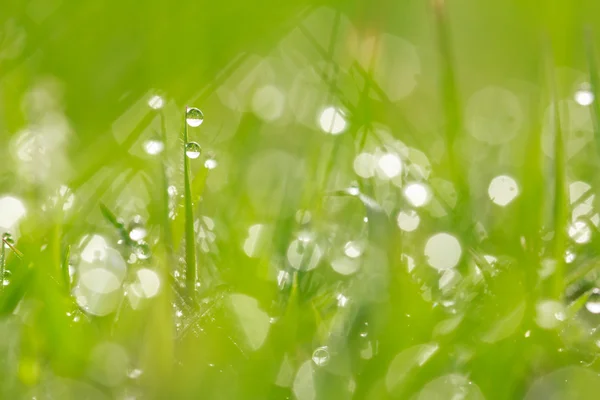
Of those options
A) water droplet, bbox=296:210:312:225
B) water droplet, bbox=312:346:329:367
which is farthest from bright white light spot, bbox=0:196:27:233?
water droplet, bbox=312:346:329:367

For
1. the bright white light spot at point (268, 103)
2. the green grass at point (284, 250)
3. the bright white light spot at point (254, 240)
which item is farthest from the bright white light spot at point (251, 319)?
the bright white light spot at point (268, 103)

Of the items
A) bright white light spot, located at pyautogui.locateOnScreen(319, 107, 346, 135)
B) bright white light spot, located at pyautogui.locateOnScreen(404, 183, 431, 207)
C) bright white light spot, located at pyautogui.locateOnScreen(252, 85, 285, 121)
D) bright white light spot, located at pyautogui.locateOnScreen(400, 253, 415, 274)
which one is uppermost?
bright white light spot, located at pyautogui.locateOnScreen(252, 85, 285, 121)

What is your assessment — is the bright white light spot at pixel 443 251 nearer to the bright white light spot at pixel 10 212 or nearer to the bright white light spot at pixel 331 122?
the bright white light spot at pixel 331 122

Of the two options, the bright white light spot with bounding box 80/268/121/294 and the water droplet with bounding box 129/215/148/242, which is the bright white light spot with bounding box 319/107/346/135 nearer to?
the water droplet with bounding box 129/215/148/242

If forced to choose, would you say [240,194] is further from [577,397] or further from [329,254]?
[577,397]

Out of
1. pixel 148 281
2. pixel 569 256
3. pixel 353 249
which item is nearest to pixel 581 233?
pixel 569 256

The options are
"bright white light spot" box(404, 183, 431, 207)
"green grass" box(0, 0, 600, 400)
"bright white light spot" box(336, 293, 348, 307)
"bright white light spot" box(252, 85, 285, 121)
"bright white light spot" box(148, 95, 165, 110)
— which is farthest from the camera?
"bright white light spot" box(252, 85, 285, 121)

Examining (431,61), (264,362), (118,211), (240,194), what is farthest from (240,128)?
(431,61)
